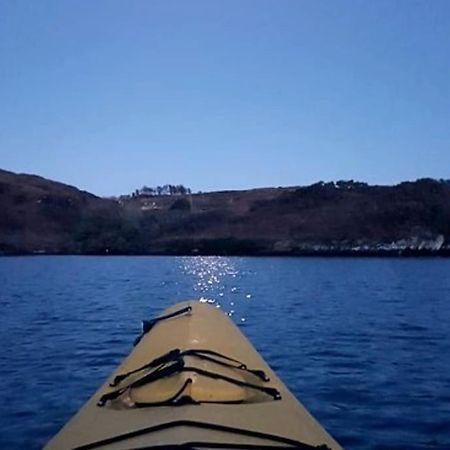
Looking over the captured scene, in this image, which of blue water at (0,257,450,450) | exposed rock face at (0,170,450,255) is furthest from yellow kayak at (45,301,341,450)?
exposed rock face at (0,170,450,255)

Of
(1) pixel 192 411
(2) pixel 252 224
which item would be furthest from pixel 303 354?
(2) pixel 252 224

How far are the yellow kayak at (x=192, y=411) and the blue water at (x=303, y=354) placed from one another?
4.18m

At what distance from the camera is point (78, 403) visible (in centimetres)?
1330

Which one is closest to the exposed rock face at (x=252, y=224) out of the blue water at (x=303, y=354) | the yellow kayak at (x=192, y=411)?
the blue water at (x=303, y=354)

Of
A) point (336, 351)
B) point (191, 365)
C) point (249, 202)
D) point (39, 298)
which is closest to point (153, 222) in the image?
point (249, 202)

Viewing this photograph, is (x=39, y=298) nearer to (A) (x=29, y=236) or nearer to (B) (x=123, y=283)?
(B) (x=123, y=283)

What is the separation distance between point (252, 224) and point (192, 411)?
140328mm

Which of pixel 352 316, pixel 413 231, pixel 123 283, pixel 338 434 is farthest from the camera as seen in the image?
pixel 413 231

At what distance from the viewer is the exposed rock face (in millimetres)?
132625

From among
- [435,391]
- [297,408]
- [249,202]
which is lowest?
[435,391]

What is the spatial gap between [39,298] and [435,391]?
2962 cm

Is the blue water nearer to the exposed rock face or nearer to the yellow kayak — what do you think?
the yellow kayak

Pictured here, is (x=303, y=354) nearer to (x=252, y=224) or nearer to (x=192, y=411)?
(x=192, y=411)

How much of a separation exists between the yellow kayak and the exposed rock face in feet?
408
